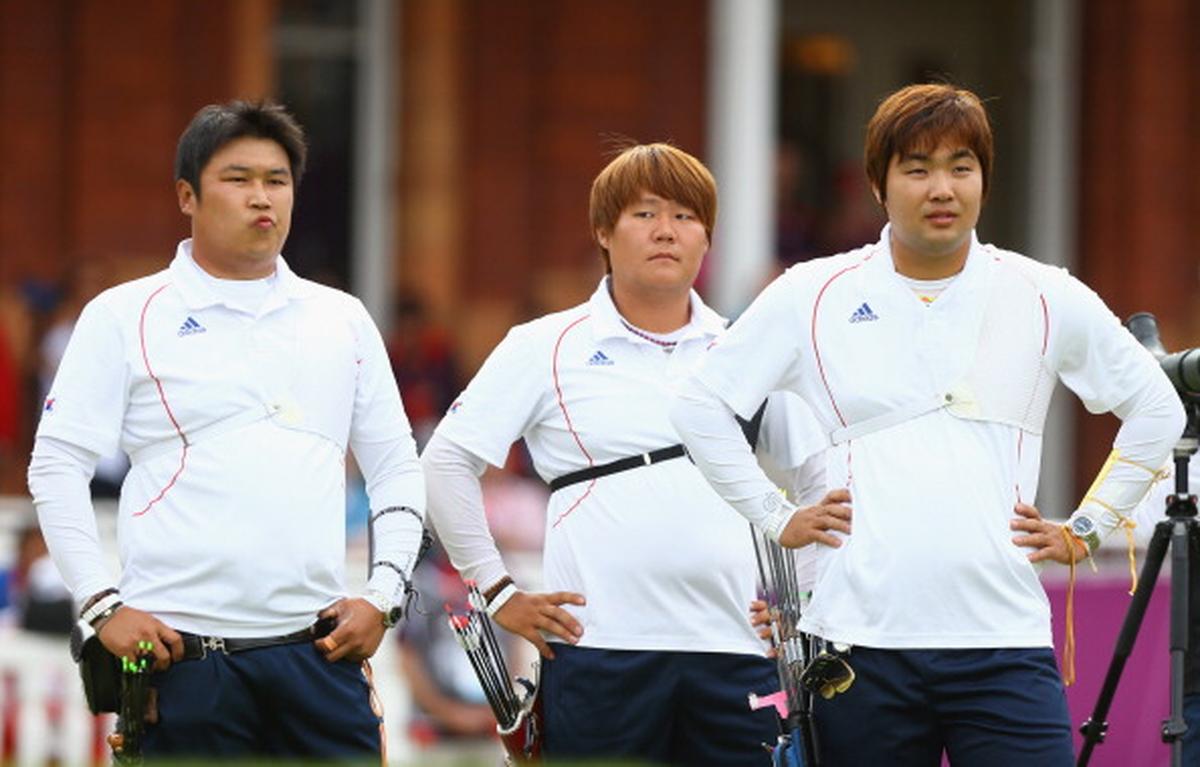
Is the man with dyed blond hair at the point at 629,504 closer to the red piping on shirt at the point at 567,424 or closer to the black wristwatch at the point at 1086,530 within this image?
the red piping on shirt at the point at 567,424

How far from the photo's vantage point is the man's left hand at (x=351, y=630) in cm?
623

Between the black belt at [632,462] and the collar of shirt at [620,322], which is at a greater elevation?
the collar of shirt at [620,322]

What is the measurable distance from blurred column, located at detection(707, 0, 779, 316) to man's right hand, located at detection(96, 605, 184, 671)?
8.14 metres

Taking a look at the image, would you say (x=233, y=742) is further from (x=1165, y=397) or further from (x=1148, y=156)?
(x=1148, y=156)

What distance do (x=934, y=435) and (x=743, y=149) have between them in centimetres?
871

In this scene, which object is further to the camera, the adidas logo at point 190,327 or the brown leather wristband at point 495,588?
the brown leather wristband at point 495,588

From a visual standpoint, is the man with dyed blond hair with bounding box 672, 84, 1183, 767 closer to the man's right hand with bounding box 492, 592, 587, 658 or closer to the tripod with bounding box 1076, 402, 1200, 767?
the tripod with bounding box 1076, 402, 1200, 767

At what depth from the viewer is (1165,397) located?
598 cm

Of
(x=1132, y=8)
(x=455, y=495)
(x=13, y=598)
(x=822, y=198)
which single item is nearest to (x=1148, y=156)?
(x=1132, y=8)

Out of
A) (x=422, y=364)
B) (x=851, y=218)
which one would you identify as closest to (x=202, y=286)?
(x=422, y=364)

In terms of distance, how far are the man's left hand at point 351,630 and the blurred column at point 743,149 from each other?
785cm

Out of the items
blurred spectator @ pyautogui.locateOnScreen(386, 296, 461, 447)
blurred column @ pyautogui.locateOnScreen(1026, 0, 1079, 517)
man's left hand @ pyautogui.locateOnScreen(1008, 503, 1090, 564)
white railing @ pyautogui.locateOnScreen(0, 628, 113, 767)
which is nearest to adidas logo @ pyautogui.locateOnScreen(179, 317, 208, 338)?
A: man's left hand @ pyautogui.locateOnScreen(1008, 503, 1090, 564)

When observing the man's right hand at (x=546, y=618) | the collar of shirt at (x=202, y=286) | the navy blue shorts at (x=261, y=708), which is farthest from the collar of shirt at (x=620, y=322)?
the navy blue shorts at (x=261, y=708)

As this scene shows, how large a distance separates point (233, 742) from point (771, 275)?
8.41 metres
